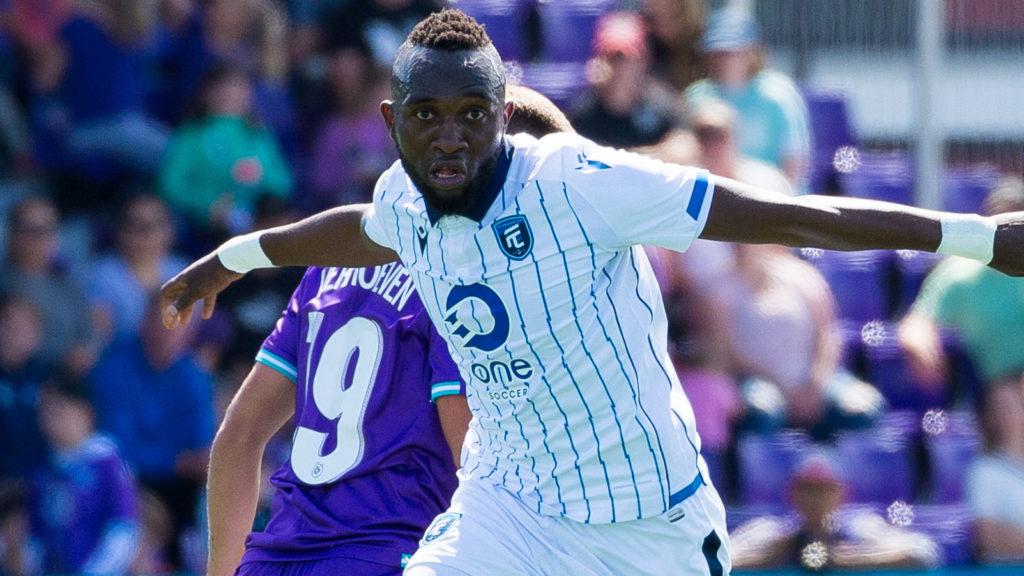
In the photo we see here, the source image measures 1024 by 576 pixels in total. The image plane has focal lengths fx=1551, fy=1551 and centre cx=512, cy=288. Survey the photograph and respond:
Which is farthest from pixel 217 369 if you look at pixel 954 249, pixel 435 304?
pixel 954 249

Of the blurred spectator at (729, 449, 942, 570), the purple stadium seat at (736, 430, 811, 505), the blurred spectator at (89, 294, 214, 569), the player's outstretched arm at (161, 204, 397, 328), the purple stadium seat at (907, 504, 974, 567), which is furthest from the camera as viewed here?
the purple stadium seat at (736, 430, 811, 505)

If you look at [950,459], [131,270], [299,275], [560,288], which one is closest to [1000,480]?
[950,459]

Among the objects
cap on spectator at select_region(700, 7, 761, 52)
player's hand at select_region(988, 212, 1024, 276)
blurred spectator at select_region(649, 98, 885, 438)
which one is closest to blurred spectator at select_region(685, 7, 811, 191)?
cap on spectator at select_region(700, 7, 761, 52)

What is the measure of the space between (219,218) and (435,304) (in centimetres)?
423

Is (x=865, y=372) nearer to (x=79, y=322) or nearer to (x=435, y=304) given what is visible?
(x=79, y=322)

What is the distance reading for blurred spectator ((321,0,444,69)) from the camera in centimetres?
788

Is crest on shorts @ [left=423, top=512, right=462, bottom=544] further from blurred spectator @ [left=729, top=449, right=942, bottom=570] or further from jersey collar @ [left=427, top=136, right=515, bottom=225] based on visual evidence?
blurred spectator @ [left=729, top=449, right=942, bottom=570]

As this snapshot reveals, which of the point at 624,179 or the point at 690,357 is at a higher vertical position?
the point at 624,179

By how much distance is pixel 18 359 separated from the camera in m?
7.05

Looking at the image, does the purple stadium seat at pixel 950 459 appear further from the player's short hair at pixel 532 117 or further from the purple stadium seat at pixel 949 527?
the player's short hair at pixel 532 117

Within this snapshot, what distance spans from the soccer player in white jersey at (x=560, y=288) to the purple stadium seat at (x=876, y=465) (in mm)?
4117

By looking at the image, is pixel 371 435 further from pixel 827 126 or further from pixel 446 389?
pixel 827 126

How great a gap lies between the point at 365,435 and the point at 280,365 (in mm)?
422

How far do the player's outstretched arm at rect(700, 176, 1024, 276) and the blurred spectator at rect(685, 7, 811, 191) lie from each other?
480 cm
